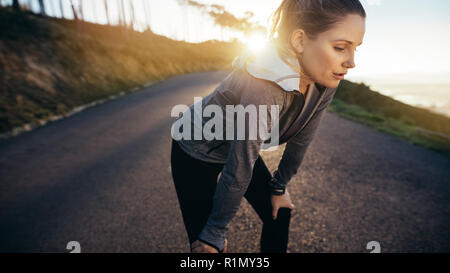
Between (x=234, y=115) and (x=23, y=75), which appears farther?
(x=23, y=75)

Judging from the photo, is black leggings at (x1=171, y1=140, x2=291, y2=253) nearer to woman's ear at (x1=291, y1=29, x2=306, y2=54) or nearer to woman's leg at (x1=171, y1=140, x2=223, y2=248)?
woman's leg at (x1=171, y1=140, x2=223, y2=248)

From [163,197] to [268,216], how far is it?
1.98 m

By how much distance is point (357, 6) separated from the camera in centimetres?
89

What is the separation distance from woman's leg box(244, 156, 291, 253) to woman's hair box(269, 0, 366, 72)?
82 centimetres

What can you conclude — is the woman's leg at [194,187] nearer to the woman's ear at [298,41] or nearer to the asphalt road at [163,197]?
the woman's ear at [298,41]

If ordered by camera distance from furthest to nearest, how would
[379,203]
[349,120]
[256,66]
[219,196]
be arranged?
[349,120] → [379,203] → [219,196] → [256,66]

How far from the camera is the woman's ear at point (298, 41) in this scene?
929 millimetres

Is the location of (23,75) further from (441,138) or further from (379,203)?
(441,138)

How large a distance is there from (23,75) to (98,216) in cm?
834

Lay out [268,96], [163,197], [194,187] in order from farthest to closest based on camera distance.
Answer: [163,197] → [194,187] → [268,96]

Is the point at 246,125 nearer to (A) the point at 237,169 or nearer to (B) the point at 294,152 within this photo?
(A) the point at 237,169

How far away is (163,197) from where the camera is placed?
2.98 m

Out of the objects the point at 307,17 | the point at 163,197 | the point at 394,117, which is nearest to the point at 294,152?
the point at 307,17
